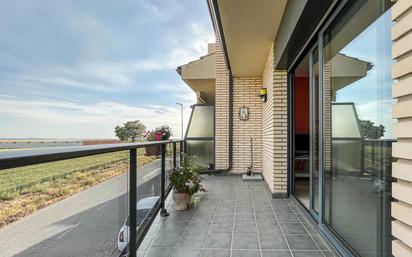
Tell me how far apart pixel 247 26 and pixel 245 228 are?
8.67 feet

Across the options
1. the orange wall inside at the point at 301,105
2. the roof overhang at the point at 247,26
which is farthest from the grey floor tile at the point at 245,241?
the orange wall inside at the point at 301,105

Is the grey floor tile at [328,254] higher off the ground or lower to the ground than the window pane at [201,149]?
lower

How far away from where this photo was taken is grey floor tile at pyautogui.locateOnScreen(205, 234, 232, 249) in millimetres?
2422

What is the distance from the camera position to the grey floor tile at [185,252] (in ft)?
7.37

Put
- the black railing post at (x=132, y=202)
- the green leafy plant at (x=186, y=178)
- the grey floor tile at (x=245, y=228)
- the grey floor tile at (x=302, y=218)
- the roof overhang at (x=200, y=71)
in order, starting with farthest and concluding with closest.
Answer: the roof overhang at (x=200, y=71), the green leafy plant at (x=186, y=178), the grey floor tile at (x=302, y=218), the grey floor tile at (x=245, y=228), the black railing post at (x=132, y=202)

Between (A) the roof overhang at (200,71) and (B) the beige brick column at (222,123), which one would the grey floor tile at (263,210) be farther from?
(A) the roof overhang at (200,71)

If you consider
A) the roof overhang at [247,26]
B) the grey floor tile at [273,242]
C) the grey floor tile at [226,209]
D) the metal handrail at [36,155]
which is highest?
the roof overhang at [247,26]

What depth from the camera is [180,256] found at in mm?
A: 2221

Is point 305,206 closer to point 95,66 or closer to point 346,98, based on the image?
point 346,98

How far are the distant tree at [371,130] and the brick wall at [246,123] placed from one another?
4.77 meters

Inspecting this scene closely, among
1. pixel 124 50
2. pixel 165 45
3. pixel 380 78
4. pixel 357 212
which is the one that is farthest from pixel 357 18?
pixel 124 50

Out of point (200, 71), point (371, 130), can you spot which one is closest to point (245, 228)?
point (371, 130)

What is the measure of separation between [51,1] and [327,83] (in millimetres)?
11028

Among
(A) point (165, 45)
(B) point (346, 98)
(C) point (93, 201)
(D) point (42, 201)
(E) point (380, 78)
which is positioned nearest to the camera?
(D) point (42, 201)
